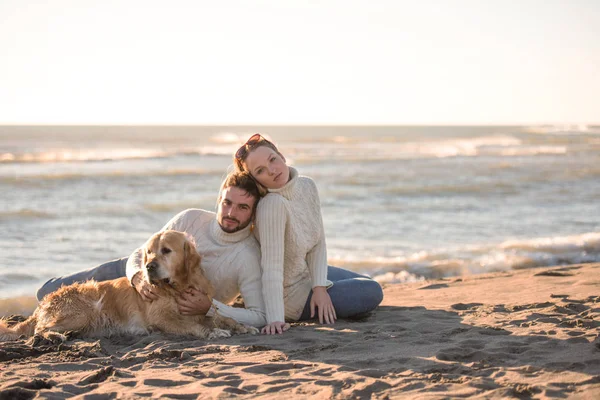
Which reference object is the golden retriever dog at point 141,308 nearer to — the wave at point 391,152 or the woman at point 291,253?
the woman at point 291,253

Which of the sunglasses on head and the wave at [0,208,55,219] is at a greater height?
the sunglasses on head

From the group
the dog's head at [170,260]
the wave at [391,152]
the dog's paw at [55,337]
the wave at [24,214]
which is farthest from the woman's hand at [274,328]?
the wave at [391,152]

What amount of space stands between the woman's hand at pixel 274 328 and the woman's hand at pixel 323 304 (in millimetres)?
389

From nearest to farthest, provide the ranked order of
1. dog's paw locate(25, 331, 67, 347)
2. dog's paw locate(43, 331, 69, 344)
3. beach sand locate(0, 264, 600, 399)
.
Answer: beach sand locate(0, 264, 600, 399)
dog's paw locate(25, 331, 67, 347)
dog's paw locate(43, 331, 69, 344)

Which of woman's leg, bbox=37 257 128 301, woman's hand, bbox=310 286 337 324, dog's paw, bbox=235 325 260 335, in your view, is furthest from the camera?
woman's leg, bbox=37 257 128 301

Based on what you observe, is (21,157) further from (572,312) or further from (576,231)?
(572,312)

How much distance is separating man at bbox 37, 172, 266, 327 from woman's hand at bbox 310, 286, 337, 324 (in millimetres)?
443

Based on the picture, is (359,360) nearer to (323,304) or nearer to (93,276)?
(323,304)

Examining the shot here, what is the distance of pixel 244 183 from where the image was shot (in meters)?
5.00

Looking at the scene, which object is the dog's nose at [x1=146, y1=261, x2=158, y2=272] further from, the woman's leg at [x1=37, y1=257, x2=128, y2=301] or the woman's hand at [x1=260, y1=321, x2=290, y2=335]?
the woman's leg at [x1=37, y1=257, x2=128, y2=301]

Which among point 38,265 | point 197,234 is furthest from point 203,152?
point 197,234

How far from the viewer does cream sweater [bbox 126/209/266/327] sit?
5.09 meters

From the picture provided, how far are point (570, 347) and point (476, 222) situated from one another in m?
8.73

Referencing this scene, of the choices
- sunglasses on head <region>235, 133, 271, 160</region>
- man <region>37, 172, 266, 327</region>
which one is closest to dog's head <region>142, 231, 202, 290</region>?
man <region>37, 172, 266, 327</region>
